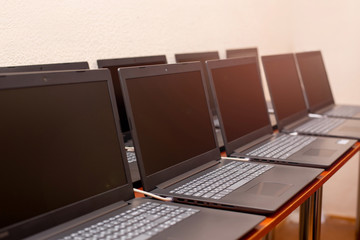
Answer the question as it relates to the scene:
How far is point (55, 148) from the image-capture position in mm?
784

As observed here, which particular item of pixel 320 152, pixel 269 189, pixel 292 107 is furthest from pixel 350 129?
pixel 269 189

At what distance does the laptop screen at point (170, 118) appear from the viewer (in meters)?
0.99

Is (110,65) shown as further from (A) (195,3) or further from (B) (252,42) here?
(B) (252,42)

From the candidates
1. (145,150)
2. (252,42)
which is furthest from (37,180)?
(252,42)

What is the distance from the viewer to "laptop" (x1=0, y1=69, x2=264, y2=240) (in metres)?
0.72

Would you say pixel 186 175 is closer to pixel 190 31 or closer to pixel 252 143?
pixel 252 143

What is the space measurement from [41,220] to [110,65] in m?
0.71

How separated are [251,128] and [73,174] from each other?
31.9 inches

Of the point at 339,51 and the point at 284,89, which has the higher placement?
the point at 339,51

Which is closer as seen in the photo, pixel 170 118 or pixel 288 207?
pixel 288 207

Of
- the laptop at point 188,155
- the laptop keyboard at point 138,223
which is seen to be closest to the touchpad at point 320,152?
the laptop at point 188,155

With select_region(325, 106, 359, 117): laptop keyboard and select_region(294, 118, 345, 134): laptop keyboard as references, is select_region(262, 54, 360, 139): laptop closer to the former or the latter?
select_region(294, 118, 345, 134): laptop keyboard

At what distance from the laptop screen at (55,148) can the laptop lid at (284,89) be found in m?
0.94

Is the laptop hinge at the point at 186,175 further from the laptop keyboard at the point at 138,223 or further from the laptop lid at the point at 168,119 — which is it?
the laptop keyboard at the point at 138,223
